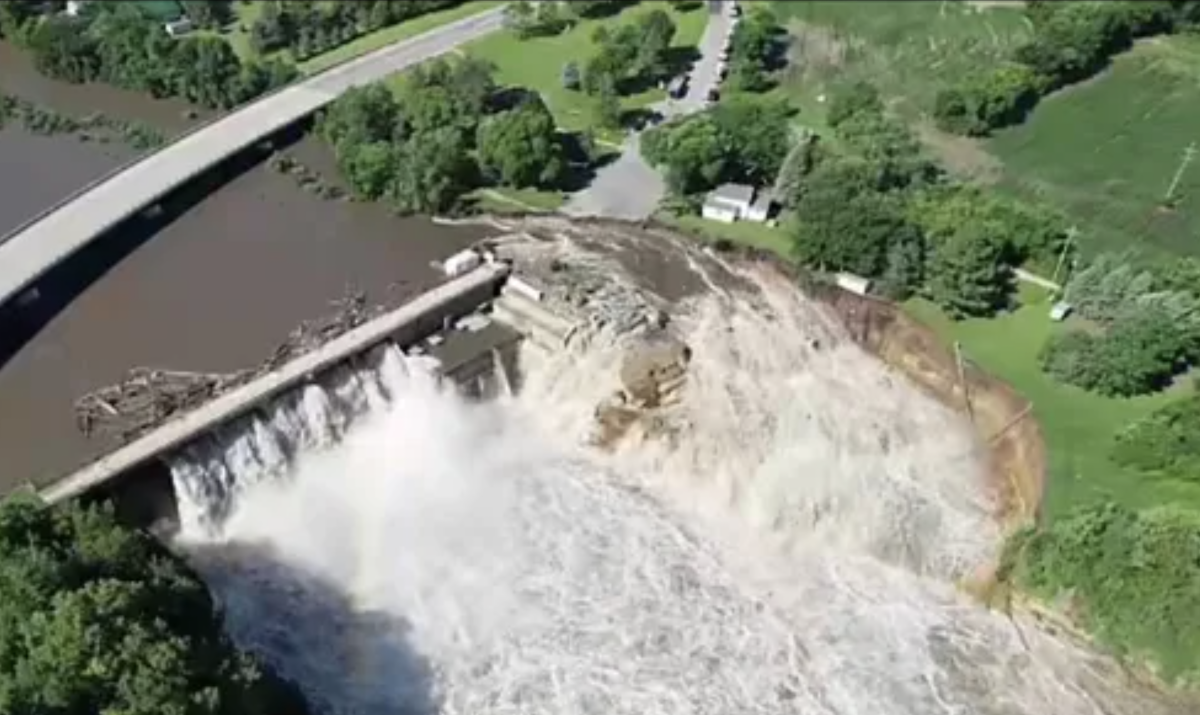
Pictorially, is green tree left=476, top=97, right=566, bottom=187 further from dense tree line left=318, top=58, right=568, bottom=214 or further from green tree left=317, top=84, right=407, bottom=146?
green tree left=317, top=84, right=407, bottom=146

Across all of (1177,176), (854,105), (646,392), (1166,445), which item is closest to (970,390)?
(1166,445)

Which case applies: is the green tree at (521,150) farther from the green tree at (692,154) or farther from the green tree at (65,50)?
the green tree at (65,50)

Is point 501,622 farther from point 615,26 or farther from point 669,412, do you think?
point 615,26

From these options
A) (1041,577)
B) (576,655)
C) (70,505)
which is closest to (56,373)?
(70,505)

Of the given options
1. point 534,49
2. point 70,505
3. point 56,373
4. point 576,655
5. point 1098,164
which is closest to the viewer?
point 70,505

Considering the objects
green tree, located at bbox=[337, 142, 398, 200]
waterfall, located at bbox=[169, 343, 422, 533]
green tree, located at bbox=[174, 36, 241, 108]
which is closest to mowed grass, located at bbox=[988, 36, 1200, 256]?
green tree, located at bbox=[337, 142, 398, 200]

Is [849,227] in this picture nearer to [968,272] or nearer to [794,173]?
[968,272]
